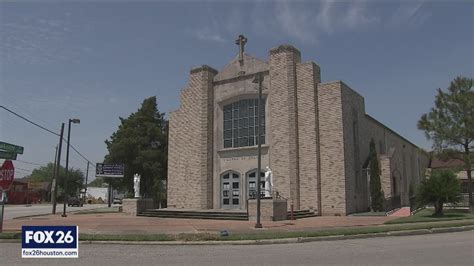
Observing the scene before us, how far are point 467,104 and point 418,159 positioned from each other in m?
22.4

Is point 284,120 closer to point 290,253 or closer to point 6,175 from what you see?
point 6,175

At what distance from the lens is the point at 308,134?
29.5m

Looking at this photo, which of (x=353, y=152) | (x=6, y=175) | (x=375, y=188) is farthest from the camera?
(x=353, y=152)

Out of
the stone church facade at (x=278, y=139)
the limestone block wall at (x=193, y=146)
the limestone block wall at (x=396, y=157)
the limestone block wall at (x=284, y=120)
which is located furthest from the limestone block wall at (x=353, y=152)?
the limestone block wall at (x=193, y=146)

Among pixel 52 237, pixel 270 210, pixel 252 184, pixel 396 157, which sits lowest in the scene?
pixel 52 237

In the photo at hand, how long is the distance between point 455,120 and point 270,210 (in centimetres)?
1473

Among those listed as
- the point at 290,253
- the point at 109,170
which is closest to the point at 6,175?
the point at 290,253

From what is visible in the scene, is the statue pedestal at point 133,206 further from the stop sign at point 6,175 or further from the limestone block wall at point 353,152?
the stop sign at point 6,175

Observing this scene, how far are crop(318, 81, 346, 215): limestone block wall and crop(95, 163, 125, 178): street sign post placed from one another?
19764 millimetres

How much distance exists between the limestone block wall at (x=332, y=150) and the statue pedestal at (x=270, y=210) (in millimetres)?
4059

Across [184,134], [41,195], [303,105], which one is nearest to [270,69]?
[303,105]

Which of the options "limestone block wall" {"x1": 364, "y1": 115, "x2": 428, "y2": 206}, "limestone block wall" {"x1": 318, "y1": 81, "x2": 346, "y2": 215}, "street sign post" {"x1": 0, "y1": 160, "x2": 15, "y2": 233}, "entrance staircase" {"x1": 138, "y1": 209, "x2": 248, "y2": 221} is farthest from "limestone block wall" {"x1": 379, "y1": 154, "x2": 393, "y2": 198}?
"street sign post" {"x1": 0, "y1": 160, "x2": 15, "y2": 233}

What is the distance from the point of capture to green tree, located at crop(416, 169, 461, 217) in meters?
24.7

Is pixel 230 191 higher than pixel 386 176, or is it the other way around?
pixel 386 176
